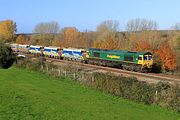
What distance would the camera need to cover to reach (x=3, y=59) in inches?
2359

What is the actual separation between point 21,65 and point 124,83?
92.3ft

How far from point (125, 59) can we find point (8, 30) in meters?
102

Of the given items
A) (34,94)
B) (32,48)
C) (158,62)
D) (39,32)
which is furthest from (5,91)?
(39,32)

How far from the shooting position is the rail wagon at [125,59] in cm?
5288

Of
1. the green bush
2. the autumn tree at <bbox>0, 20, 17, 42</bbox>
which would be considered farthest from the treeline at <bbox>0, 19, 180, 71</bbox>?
the green bush

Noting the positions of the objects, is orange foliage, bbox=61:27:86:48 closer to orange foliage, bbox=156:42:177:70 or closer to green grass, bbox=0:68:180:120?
orange foliage, bbox=156:42:177:70

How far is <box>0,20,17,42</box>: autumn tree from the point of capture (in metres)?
146

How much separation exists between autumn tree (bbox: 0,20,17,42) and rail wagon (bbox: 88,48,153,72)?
89066mm

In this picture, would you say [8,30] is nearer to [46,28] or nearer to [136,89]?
[46,28]

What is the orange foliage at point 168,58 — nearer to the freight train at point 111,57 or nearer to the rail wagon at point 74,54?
the freight train at point 111,57

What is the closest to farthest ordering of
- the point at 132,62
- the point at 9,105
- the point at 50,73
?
the point at 9,105, the point at 50,73, the point at 132,62

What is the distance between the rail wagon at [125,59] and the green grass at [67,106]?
65.7 ft

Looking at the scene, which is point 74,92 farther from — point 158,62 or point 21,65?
point 158,62

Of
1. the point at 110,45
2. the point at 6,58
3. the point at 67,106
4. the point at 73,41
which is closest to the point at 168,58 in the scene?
the point at 110,45
